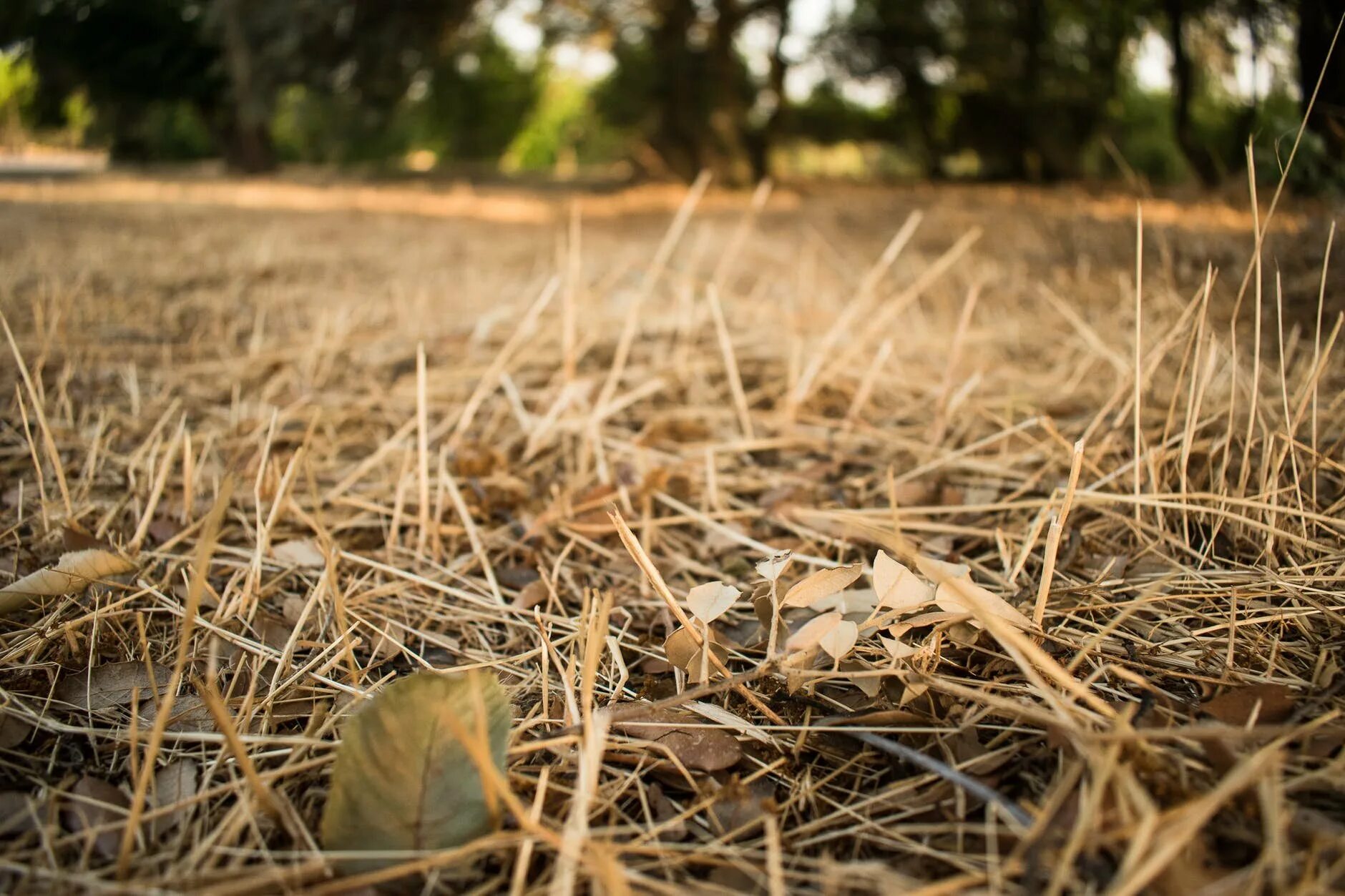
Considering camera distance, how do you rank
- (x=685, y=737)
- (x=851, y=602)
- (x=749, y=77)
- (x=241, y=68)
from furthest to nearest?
(x=749, y=77) < (x=241, y=68) < (x=851, y=602) < (x=685, y=737)

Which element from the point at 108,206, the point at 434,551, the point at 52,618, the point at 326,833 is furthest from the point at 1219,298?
the point at 108,206

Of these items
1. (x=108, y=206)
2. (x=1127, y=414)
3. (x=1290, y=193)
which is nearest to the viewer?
(x=1127, y=414)

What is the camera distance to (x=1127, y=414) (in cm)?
121

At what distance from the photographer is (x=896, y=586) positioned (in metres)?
0.72

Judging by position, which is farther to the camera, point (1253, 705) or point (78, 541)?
point (78, 541)

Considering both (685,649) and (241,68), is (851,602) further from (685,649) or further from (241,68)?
(241,68)

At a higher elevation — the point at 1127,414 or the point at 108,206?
the point at 108,206

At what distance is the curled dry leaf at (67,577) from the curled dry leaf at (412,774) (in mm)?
484

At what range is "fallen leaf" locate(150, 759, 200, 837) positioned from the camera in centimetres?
60

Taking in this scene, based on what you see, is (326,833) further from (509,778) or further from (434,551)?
(434,551)

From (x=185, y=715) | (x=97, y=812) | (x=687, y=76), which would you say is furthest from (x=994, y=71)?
(x=97, y=812)

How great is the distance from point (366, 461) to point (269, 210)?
4662 millimetres

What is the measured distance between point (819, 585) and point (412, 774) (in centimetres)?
37

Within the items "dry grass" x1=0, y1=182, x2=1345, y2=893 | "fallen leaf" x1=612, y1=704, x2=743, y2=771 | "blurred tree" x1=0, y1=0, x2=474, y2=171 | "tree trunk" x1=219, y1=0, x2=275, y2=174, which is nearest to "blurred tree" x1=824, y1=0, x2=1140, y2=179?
"blurred tree" x1=0, y1=0, x2=474, y2=171
